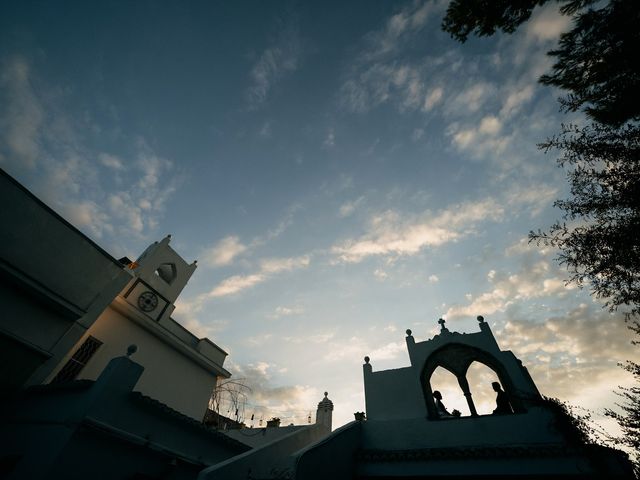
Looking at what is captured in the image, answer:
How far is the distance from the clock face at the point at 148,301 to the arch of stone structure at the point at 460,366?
12808mm

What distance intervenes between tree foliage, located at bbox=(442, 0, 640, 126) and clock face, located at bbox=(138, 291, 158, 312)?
16.1 metres

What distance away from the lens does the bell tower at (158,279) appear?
13.7m

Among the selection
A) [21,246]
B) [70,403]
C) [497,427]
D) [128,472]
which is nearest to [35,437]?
[70,403]

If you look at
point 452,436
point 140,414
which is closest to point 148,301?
point 140,414

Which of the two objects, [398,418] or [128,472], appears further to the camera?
[398,418]

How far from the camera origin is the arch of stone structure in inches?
394

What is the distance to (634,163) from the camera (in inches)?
310

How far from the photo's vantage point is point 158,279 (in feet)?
52.0

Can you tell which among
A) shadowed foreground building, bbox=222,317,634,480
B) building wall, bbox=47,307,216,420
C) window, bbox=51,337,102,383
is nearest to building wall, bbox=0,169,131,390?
window, bbox=51,337,102,383

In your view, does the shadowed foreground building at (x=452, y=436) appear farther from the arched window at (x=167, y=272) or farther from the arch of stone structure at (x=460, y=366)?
the arched window at (x=167, y=272)

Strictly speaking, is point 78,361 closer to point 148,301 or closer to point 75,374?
point 75,374

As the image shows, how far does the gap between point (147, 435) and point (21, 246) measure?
6960 millimetres

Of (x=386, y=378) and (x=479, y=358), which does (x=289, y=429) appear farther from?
(x=479, y=358)

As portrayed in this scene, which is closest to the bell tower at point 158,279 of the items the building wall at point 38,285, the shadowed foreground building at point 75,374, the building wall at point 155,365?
the shadowed foreground building at point 75,374
